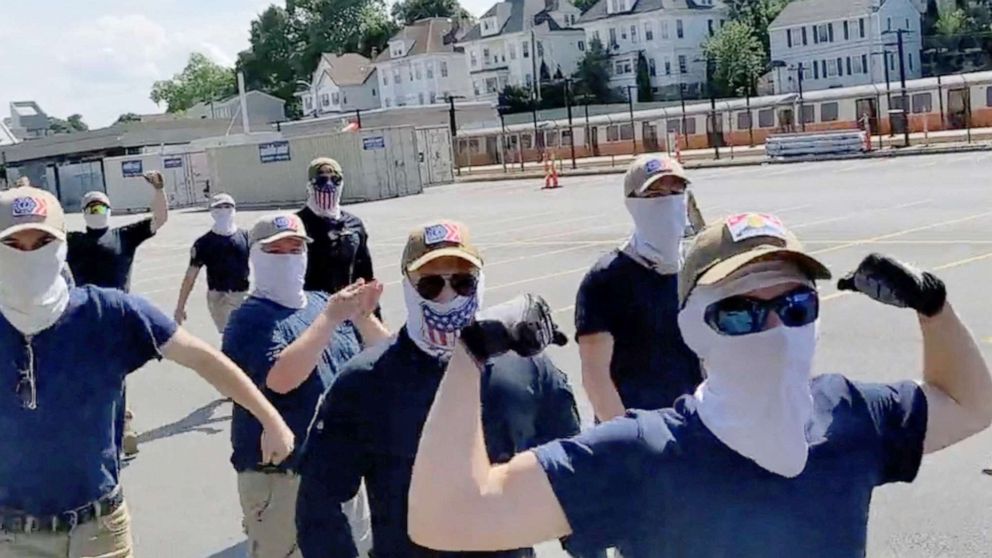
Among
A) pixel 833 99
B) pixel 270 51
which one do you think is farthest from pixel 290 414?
pixel 270 51

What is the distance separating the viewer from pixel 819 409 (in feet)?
8.27

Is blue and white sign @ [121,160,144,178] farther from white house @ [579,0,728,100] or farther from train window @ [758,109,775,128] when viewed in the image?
white house @ [579,0,728,100]

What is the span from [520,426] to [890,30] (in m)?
87.5

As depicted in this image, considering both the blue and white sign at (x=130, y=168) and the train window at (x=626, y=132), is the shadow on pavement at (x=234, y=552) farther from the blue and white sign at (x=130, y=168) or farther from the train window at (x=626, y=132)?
the blue and white sign at (x=130, y=168)

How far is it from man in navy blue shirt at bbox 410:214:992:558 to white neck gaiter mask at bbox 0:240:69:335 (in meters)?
2.29

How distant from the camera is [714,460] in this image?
2.38 meters

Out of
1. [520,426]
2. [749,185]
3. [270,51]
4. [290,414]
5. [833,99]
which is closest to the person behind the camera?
[520,426]

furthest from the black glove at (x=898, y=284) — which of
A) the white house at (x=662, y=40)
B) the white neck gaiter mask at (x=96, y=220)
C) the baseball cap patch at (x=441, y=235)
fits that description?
the white house at (x=662, y=40)

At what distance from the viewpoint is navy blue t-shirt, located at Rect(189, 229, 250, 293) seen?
419 inches

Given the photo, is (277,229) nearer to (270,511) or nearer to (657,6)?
(270,511)

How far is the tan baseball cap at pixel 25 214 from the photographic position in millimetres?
4277

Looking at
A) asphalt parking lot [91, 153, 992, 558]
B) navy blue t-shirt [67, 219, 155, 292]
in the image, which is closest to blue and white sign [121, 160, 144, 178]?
asphalt parking lot [91, 153, 992, 558]

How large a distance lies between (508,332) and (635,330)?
2.58 m

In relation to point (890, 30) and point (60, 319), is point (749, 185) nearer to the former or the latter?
point (60, 319)
